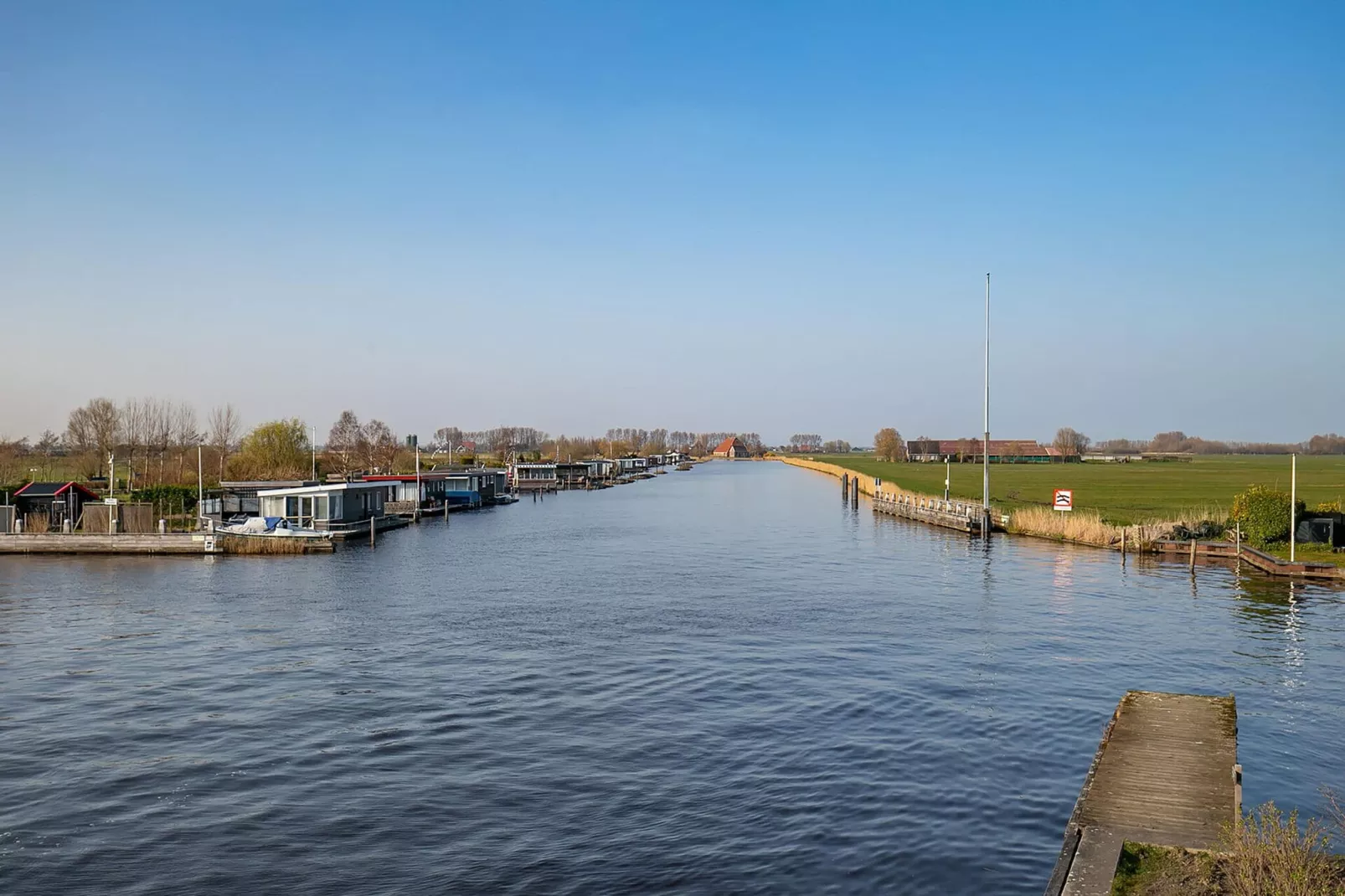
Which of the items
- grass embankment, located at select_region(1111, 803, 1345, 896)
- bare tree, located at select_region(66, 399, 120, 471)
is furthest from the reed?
bare tree, located at select_region(66, 399, 120, 471)

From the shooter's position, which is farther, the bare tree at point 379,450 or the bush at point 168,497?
the bare tree at point 379,450

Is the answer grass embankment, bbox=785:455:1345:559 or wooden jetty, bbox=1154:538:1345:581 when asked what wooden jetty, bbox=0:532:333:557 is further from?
wooden jetty, bbox=1154:538:1345:581

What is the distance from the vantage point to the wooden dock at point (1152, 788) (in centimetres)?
1137

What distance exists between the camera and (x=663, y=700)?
2212cm

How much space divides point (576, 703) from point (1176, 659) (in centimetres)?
1598

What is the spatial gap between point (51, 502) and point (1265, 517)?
6366 cm

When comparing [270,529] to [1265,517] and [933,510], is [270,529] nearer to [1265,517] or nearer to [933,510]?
[933,510]

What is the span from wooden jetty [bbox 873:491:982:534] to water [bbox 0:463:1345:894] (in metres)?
20.5

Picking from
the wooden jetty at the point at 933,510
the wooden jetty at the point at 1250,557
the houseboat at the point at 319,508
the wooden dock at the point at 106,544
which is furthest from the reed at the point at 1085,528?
the wooden dock at the point at 106,544

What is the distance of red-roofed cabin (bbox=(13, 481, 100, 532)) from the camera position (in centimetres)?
5588

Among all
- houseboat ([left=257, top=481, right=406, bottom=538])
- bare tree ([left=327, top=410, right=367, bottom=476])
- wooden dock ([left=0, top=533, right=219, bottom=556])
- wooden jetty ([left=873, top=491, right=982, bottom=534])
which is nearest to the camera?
→ wooden dock ([left=0, top=533, right=219, bottom=556])

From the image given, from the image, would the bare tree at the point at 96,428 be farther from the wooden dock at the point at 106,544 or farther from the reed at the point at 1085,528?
the reed at the point at 1085,528

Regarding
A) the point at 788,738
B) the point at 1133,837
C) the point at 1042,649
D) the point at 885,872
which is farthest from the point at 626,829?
the point at 1042,649

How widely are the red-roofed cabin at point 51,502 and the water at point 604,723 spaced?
15.1 meters
